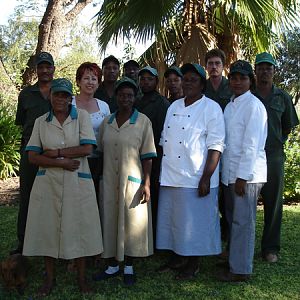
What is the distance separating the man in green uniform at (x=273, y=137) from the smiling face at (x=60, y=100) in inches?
76.3

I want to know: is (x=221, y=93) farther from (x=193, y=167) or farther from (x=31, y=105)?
(x=31, y=105)

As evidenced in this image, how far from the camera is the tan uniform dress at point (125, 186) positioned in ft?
13.3

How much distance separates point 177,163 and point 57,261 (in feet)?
5.69

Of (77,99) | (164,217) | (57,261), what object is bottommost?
(57,261)

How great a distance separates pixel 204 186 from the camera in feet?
13.1

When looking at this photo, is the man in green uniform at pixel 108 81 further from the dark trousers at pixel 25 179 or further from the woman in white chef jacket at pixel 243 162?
the woman in white chef jacket at pixel 243 162

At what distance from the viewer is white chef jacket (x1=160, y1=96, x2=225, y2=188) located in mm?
4012

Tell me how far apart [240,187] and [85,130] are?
4.59 feet

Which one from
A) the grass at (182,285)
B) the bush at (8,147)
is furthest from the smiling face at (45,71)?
the bush at (8,147)

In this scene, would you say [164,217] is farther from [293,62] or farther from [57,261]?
[293,62]

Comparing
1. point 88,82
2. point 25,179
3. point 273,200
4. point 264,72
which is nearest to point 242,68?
point 264,72

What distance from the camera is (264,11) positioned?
6.86 meters

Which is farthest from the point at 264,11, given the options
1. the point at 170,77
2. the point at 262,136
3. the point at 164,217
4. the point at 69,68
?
the point at 69,68

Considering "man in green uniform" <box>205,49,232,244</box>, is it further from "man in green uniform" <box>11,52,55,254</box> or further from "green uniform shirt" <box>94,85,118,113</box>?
"man in green uniform" <box>11,52,55,254</box>
